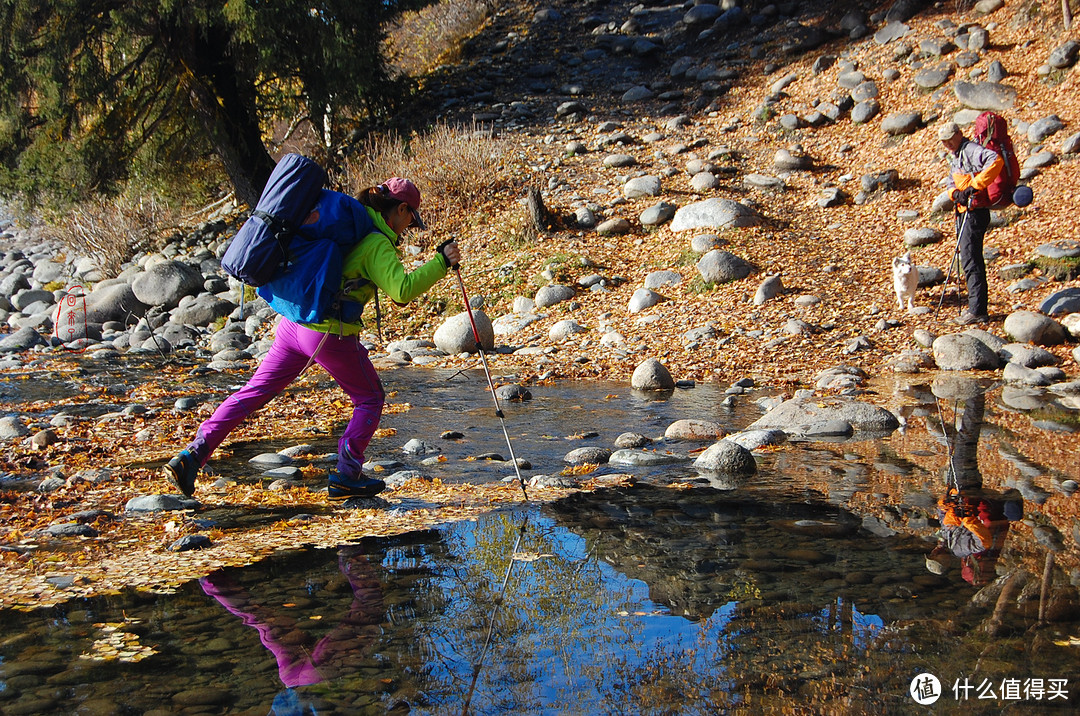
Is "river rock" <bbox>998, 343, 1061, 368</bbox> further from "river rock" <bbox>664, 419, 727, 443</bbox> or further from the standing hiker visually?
"river rock" <bbox>664, 419, 727, 443</bbox>

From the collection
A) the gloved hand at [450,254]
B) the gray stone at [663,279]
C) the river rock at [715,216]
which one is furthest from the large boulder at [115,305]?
the gloved hand at [450,254]

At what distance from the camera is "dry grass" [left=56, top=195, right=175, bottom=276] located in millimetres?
17812

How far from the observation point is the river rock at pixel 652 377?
9.12 m

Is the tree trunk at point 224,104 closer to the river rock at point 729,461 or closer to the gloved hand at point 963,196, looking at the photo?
the gloved hand at point 963,196

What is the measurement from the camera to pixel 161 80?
1555 cm

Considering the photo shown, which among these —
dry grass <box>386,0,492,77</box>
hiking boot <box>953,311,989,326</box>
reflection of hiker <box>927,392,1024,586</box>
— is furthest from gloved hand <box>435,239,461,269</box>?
dry grass <box>386,0,492,77</box>

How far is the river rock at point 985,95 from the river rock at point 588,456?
1117 cm

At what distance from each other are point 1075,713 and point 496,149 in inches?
556

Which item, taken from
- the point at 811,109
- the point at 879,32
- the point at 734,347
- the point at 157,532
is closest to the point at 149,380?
the point at 157,532

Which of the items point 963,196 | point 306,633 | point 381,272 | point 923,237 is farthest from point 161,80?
point 306,633

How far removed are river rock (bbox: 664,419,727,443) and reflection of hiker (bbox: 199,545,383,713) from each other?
10.9 feet

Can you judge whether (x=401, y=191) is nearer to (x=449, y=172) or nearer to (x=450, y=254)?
(x=450, y=254)

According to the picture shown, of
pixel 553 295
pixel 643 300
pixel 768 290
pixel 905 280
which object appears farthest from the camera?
pixel 553 295

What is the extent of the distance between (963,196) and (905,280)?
3.68 ft
